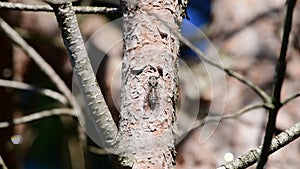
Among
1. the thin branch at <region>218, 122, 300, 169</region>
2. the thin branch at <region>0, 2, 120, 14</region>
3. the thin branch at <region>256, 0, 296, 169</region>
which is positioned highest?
the thin branch at <region>0, 2, 120, 14</region>

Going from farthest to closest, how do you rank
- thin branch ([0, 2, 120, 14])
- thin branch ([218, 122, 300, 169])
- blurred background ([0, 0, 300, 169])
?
blurred background ([0, 0, 300, 169]) < thin branch ([0, 2, 120, 14]) < thin branch ([218, 122, 300, 169])


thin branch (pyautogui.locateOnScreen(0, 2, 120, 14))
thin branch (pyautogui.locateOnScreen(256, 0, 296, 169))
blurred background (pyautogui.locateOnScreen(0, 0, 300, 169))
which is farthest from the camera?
blurred background (pyautogui.locateOnScreen(0, 0, 300, 169))

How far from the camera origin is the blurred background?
200 centimetres

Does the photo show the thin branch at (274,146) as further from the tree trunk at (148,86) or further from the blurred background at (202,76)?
the blurred background at (202,76)

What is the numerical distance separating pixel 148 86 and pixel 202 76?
3.38 feet

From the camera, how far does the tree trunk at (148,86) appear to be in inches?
40.4

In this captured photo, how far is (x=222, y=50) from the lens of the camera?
213 centimetres

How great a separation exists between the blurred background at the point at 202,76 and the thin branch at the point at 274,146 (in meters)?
0.86

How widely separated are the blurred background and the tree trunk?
79 cm

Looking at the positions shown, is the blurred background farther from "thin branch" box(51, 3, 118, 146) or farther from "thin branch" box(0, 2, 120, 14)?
"thin branch" box(51, 3, 118, 146)

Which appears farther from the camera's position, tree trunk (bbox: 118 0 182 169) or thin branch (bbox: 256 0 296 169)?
tree trunk (bbox: 118 0 182 169)

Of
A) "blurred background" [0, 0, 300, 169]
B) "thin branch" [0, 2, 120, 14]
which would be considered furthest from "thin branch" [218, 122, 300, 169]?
"blurred background" [0, 0, 300, 169]

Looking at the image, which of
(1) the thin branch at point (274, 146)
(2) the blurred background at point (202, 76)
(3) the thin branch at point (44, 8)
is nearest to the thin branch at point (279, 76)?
(1) the thin branch at point (274, 146)

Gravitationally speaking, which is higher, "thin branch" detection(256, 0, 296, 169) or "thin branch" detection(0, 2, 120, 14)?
"thin branch" detection(0, 2, 120, 14)
